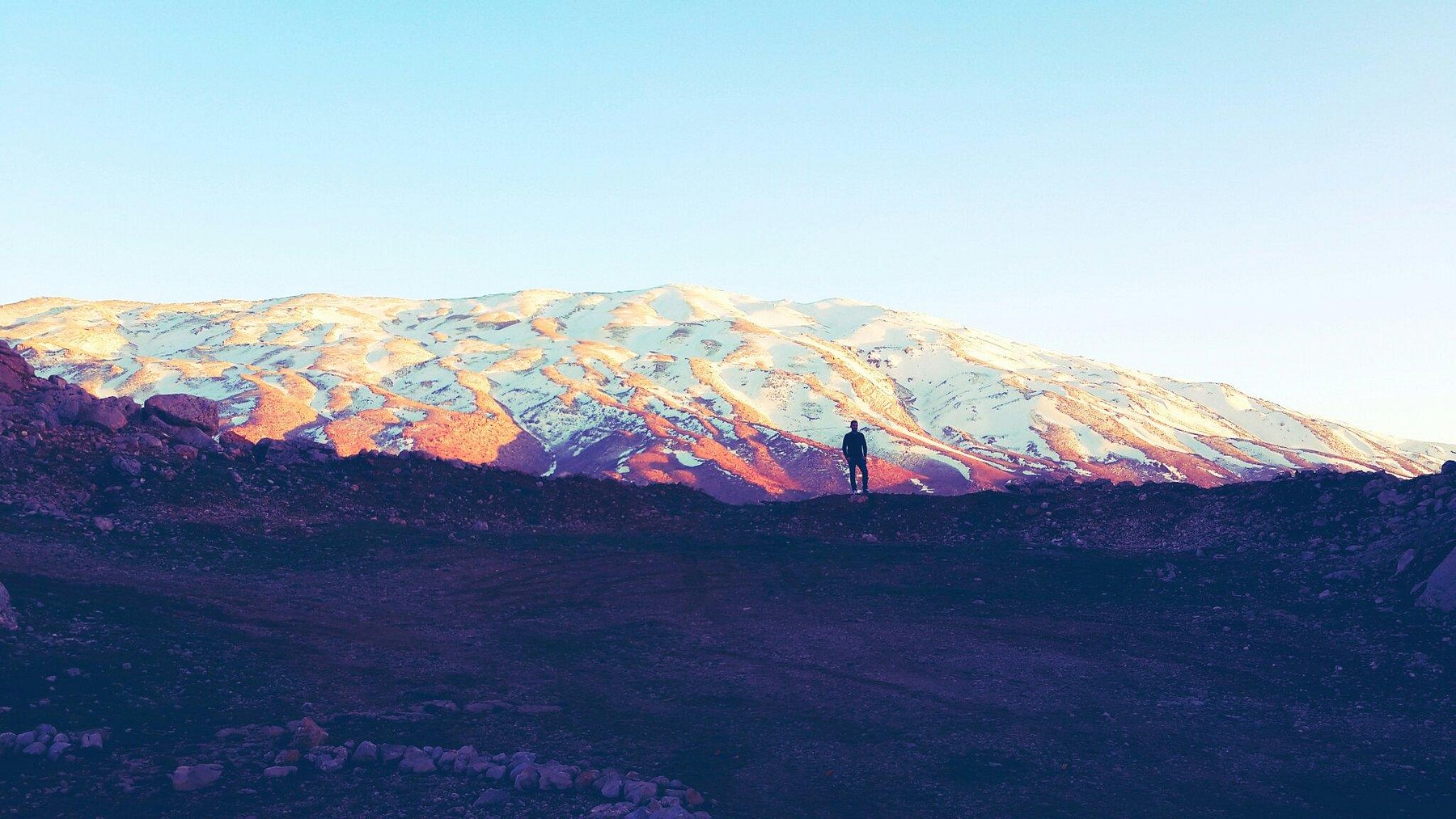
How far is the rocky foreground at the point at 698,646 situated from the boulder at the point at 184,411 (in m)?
2.03

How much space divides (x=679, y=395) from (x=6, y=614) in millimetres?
94219

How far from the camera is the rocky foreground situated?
349 inches

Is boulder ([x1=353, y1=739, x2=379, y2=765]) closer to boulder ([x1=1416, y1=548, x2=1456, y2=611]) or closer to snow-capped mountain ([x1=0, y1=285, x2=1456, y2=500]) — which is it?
boulder ([x1=1416, y1=548, x2=1456, y2=611])

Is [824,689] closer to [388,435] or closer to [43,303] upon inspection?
[388,435]

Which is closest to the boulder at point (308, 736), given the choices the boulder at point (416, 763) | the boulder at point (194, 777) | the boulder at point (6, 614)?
the boulder at point (194, 777)

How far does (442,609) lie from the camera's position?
49.3 ft

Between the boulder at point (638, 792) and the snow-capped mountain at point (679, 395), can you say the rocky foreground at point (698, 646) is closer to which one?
the boulder at point (638, 792)

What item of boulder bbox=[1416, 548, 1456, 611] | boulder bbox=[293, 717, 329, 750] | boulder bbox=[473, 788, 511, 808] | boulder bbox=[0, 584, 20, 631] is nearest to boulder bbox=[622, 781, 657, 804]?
boulder bbox=[473, 788, 511, 808]

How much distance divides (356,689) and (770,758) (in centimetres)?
481

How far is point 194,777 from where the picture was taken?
27.8ft

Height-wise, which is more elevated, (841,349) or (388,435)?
(841,349)

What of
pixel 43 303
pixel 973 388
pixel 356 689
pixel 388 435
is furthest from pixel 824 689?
pixel 43 303

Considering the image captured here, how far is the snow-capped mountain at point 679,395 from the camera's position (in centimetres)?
8162

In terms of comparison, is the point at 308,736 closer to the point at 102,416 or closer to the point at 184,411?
the point at 102,416
